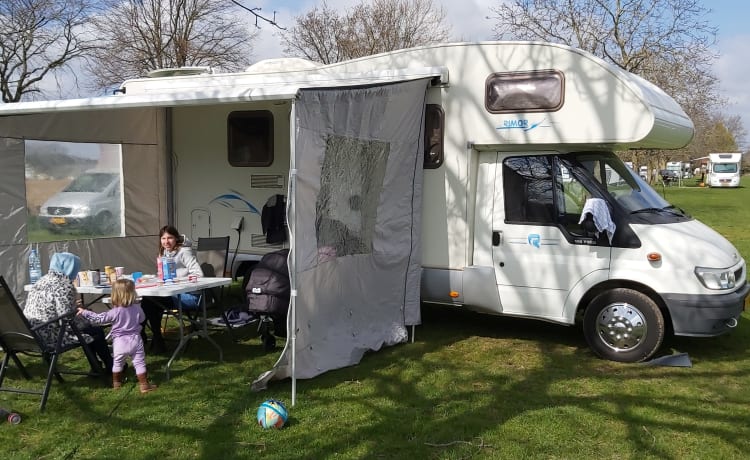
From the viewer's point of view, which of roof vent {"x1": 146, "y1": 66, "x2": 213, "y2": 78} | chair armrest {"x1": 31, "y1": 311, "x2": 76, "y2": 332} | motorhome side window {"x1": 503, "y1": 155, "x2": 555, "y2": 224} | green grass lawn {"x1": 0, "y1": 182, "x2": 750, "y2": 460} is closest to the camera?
green grass lawn {"x1": 0, "y1": 182, "x2": 750, "y2": 460}

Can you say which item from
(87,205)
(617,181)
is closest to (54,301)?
(87,205)

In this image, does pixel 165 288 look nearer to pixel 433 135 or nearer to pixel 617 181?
pixel 433 135

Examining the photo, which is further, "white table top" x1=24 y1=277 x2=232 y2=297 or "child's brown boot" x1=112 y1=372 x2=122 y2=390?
"white table top" x1=24 y1=277 x2=232 y2=297

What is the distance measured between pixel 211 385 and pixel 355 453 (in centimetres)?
175

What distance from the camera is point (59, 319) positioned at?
16.1 feet

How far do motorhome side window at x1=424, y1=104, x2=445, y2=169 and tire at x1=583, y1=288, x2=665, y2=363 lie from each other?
203 cm

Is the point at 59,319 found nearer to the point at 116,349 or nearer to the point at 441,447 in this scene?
the point at 116,349

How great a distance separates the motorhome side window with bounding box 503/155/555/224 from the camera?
5.99 meters

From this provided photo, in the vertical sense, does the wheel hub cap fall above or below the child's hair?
below

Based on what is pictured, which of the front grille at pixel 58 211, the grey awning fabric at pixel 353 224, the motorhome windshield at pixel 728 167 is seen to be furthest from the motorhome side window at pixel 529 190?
the motorhome windshield at pixel 728 167

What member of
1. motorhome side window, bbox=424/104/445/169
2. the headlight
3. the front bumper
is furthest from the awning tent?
the headlight

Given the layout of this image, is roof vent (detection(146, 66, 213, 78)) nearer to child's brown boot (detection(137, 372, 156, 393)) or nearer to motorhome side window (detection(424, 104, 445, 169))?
motorhome side window (detection(424, 104, 445, 169))

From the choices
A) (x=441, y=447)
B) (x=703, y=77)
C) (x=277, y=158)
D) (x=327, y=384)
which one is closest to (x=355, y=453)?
(x=441, y=447)

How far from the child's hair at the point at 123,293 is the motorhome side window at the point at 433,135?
120 inches
